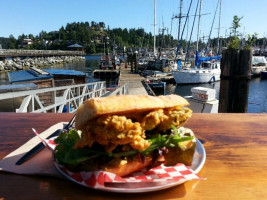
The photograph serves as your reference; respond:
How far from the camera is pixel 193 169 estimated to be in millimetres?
1195

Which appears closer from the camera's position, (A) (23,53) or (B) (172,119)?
(B) (172,119)

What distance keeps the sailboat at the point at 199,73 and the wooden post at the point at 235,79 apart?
29.2 m

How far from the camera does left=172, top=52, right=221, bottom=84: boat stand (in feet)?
107

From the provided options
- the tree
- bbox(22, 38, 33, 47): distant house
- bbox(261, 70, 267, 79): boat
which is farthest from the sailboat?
bbox(22, 38, 33, 47): distant house

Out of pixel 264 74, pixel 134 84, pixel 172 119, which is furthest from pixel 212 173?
pixel 264 74

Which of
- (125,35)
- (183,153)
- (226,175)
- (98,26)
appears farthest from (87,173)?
(98,26)

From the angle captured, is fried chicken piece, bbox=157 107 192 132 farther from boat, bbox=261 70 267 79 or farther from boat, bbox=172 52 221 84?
boat, bbox=261 70 267 79

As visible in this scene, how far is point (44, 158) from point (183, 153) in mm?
866

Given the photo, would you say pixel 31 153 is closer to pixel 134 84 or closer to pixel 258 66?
pixel 134 84

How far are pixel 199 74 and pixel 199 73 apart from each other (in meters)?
0.15

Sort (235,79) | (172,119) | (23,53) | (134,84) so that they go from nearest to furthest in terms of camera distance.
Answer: (172,119) → (235,79) → (134,84) → (23,53)

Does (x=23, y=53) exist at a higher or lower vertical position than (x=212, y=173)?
higher

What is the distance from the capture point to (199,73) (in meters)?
32.3

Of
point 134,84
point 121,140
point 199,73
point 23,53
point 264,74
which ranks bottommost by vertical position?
point 134,84
